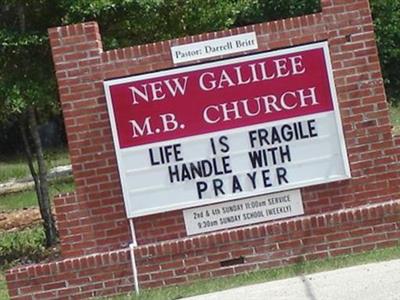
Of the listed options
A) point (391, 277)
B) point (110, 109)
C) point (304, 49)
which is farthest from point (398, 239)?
point (110, 109)

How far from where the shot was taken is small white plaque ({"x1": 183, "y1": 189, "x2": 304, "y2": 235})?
9148 millimetres

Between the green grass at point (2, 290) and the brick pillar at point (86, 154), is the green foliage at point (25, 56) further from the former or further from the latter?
the brick pillar at point (86, 154)

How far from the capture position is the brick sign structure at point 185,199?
8.94 metres

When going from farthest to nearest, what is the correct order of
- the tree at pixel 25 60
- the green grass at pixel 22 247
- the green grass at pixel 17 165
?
the green grass at pixel 17 165, the green grass at pixel 22 247, the tree at pixel 25 60

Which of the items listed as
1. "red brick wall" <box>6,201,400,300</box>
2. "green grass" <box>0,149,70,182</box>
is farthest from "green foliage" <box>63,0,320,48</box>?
"green grass" <box>0,149,70,182</box>

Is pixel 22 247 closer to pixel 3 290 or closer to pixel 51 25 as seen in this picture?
pixel 3 290

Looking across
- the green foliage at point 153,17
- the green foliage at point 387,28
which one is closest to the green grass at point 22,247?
the green foliage at point 153,17

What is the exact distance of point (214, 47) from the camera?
9.12 meters

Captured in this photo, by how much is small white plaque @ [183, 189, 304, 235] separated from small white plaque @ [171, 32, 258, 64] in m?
1.44

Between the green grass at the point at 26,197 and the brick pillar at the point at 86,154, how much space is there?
11.5 metres

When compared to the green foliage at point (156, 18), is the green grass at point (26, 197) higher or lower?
lower

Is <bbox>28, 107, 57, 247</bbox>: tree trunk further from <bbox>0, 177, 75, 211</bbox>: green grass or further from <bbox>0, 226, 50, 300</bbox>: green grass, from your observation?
<bbox>0, 177, 75, 211</bbox>: green grass

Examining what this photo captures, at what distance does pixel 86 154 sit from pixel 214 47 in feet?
5.31

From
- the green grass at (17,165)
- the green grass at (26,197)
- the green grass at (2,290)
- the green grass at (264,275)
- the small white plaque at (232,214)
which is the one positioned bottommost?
the green grass at (264,275)
